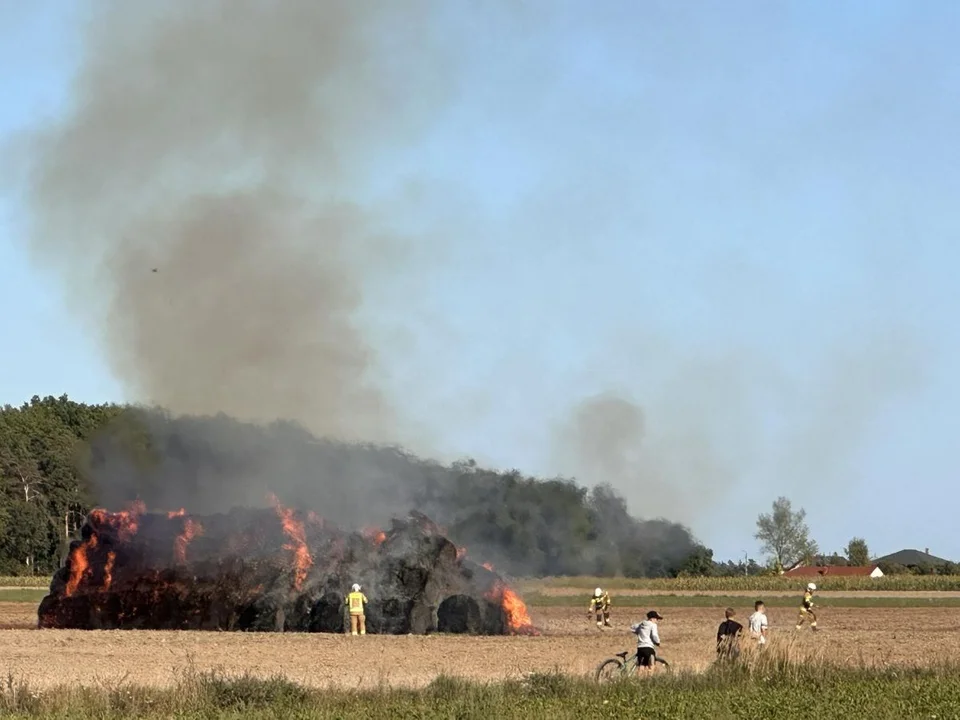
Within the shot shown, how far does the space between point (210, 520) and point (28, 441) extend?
81.6m

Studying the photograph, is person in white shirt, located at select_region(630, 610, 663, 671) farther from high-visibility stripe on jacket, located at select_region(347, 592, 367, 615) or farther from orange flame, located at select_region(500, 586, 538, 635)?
orange flame, located at select_region(500, 586, 538, 635)

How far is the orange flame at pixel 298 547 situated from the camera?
144 ft

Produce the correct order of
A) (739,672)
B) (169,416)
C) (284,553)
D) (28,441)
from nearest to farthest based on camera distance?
(739,672)
(284,553)
(169,416)
(28,441)

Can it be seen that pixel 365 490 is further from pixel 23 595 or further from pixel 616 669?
pixel 23 595

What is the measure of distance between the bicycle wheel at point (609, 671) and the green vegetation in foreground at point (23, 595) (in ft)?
152

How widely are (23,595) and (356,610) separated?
37.3 m

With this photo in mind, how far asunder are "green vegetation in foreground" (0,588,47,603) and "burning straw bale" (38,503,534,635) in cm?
2344

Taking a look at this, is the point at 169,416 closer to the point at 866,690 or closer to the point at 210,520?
the point at 210,520

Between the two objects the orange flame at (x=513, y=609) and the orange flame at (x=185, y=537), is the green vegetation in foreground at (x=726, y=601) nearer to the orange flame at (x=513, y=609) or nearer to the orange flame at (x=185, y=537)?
the orange flame at (x=513, y=609)

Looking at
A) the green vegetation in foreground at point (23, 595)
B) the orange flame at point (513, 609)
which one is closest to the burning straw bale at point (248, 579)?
the orange flame at point (513, 609)

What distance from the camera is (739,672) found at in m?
24.1

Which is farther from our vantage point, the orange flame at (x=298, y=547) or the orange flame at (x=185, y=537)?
the orange flame at (x=185, y=537)

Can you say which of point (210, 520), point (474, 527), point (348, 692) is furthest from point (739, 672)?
point (474, 527)

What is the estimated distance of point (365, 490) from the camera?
52.5 meters
